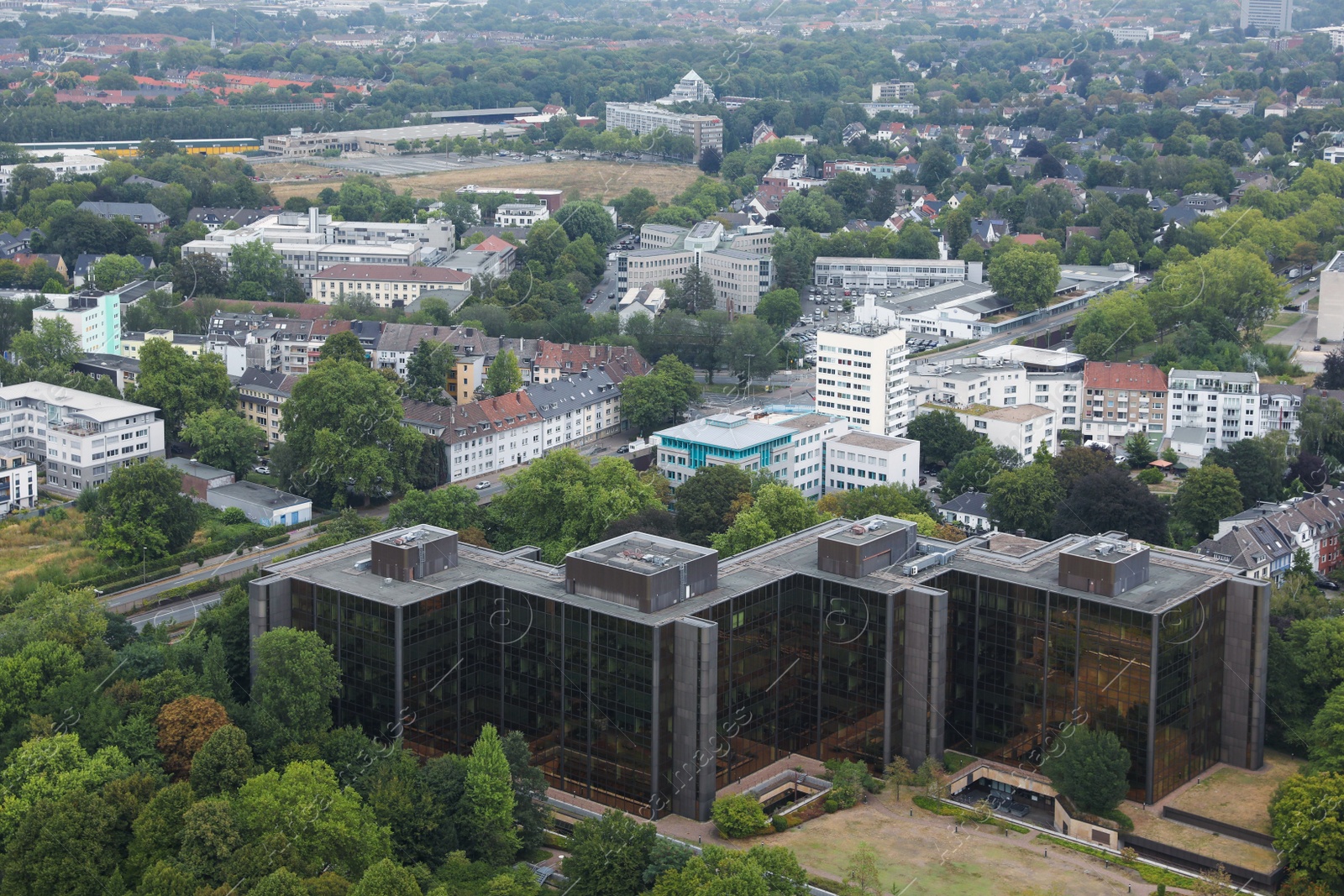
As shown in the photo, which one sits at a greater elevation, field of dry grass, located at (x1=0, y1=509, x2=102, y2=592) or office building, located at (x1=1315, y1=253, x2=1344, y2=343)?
office building, located at (x1=1315, y1=253, x2=1344, y2=343)

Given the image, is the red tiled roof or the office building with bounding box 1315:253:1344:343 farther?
the office building with bounding box 1315:253:1344:343

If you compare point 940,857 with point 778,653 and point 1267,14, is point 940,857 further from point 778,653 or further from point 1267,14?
point 1267,14

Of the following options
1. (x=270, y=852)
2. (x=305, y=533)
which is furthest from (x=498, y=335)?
(x=270, y=852)

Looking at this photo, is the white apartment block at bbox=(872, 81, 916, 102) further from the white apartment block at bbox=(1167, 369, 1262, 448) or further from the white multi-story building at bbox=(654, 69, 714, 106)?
the white apartment block at bbox=(1167, 369, 1262, 448)

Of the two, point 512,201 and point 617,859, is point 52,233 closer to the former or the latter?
point 512,201

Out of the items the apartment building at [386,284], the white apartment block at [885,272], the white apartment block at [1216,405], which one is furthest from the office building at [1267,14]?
the white apartment block at [1216,405]

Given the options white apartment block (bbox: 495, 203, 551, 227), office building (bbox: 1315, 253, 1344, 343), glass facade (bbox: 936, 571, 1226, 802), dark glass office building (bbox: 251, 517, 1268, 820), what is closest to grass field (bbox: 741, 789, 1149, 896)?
dark glass office building (bbox: 251, 517, 1268, 820)
